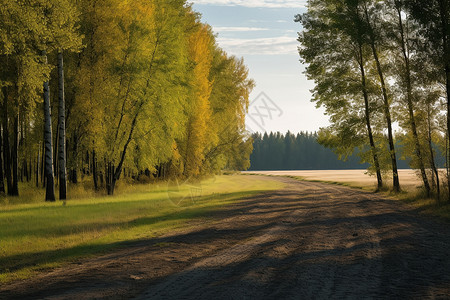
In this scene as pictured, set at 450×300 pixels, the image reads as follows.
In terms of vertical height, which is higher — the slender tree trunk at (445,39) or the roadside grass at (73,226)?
the slender tree trunk at (445,39)

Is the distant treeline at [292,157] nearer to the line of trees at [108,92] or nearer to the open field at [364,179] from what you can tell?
the open field at [364,179]

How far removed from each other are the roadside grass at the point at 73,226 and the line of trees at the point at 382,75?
11.7m

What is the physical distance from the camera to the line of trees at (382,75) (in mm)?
18422

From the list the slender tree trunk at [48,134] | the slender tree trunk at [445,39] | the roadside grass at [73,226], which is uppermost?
the slender tree trunk at [445,39]

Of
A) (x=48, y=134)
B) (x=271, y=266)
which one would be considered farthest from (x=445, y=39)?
(x=48, y=134)

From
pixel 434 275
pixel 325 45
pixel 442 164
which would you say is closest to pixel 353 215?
pixel 442 164

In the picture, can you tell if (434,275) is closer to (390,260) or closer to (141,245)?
(390,260)

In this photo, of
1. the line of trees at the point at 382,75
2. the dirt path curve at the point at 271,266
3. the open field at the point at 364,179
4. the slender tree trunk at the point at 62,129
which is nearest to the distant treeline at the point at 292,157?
the open field at the point at 364,179

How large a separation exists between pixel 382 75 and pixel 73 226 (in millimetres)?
22528

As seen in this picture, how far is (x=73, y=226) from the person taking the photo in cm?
1391

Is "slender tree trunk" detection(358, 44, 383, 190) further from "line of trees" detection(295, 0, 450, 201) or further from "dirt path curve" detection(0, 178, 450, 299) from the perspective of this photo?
"dirt path curve" detection(0, 178, 450, 299)

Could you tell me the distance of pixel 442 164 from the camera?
62.8 feet

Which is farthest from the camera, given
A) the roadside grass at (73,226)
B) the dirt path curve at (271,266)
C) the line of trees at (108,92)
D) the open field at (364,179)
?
the open field at (364,179)

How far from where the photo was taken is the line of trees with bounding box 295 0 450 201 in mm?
18422
